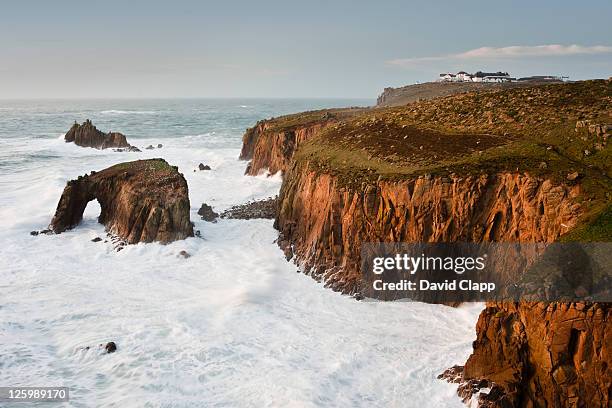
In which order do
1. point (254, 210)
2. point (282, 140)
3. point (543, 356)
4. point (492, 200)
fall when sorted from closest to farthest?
point (543, 356) < point (492, 200) < point (254, 210) < point (282, 140)

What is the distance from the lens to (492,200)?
21844 mm

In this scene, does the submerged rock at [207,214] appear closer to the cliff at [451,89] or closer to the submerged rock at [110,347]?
the submerged rock at [110,347]

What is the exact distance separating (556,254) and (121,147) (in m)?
84.6

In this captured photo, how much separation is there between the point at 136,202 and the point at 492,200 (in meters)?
24.2

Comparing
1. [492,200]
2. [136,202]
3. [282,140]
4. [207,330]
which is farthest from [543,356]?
[282,140]

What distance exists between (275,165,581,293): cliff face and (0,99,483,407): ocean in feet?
7.43

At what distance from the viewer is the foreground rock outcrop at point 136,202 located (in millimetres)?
32438

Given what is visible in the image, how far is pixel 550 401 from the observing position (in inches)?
526

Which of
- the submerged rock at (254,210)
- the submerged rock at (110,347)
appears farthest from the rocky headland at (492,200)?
the submerged rock at (110,347)

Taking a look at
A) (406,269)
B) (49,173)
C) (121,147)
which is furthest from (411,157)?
(121,147)

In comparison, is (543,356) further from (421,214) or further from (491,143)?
(491,143)

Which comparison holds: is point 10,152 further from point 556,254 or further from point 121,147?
point 556,254

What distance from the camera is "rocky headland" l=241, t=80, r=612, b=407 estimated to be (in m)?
13.4

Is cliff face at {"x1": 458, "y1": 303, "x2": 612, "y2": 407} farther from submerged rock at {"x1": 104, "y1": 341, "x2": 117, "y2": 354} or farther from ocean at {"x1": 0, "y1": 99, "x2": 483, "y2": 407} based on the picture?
submerged rock at {"x1": 104, "y1": 341, "x2": 117, "y2": 354}
